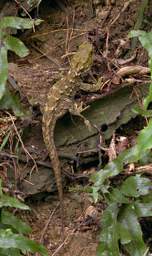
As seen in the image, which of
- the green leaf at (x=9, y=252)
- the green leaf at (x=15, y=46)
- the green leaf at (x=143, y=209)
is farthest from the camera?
the green leaf at (x=15, y=46)

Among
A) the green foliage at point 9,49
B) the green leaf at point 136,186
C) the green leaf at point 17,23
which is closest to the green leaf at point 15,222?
the green leaf at point 136,186

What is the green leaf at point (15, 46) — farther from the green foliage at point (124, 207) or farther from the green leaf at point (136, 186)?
the green leaf at point (136, 186)

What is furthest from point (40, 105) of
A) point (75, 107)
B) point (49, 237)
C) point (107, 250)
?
point (107, 250)

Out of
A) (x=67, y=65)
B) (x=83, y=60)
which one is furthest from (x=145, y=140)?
(x=67, y=65)

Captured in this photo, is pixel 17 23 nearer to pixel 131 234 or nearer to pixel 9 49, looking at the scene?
pixel 9 49

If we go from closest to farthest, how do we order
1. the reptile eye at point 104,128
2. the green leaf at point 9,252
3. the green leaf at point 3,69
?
the green leaf at point 9,252
the green leaf at point 3,69
the reptile eye at point 104,128

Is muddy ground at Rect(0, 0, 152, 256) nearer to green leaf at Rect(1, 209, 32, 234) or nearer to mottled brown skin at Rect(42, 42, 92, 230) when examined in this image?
mottled brown skin at Rect(42, 42, 92, 230)
